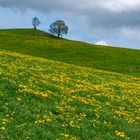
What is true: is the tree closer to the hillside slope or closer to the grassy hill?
the hillside slope

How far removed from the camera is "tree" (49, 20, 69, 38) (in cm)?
18950

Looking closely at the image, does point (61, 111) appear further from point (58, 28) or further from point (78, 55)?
point (58, 28)

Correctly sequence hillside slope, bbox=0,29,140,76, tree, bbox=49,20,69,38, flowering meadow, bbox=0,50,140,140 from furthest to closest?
tree, bbox=49,20,69,38 → hillside slope, bbox=0,29,140,76 → flowering meadow, bbox=0,50,140,140

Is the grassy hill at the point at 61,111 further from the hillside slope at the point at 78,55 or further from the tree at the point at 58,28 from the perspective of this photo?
the tree at the point at 58,28

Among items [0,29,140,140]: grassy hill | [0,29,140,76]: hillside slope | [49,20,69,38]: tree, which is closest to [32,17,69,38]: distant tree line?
[49,20,69,38]: tree

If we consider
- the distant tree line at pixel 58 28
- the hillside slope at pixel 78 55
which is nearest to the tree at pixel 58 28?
the distant tree line at pixel 58 28

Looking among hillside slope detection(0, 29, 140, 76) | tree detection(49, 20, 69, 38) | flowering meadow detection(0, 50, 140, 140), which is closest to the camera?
flowering meadow detection(0, 50, 140, 140)

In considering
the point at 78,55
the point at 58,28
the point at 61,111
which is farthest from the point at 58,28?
the point at 61,111

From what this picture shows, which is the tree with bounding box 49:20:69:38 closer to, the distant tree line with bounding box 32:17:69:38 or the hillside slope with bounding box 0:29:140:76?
the distant tree line with bounding box 32:17:69:38

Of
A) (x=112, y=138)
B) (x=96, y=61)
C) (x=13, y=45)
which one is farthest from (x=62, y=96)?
(x=13, y=45)

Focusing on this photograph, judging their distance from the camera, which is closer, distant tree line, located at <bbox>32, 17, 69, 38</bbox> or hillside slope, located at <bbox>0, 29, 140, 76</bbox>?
hillside slope, located at <bbox>0, 29, 140, 76</bbox>

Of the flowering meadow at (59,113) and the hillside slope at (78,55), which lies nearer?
the flowering meadow at (59,113)

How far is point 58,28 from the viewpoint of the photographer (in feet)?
625

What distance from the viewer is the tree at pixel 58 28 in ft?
622
